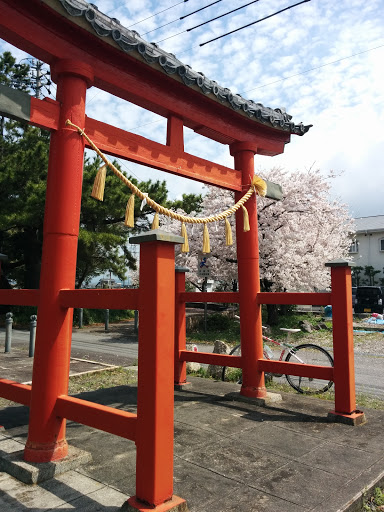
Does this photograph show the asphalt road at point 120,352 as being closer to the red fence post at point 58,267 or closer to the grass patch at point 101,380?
the grass patch at point 101,380

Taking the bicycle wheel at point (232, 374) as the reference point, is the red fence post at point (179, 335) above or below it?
above

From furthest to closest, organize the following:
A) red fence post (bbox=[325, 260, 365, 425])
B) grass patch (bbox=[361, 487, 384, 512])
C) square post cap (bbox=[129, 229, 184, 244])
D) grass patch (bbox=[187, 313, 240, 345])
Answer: grass patch (bbox=[187, 313, 240, 345]), red fence post (bbox=[325, 260, 365, 425]), grass patch (bbox=[361, 487, 384, 512]), square post cap (bbox=[129, 229, 184, 244])

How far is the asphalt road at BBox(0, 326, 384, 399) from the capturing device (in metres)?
7.63

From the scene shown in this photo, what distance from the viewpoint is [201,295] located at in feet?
19.7

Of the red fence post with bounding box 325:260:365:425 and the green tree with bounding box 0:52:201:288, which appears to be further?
the green tree with bounding box 0:52:201:288

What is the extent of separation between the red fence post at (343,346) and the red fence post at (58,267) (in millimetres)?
2950

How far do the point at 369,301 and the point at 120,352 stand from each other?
15.2 metres

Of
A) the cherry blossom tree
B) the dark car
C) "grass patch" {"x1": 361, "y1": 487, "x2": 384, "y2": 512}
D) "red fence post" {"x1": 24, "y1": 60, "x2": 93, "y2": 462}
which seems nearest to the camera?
"grass patch" {"x1": 361, "y1": 487, "x2": 384, "y2": 512}

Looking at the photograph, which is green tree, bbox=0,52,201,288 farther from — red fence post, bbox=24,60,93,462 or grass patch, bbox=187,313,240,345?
red fence post, bbox=24,60,93,462

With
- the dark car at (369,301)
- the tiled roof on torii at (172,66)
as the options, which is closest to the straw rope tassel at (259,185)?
the tiled roof on torii at (172,66)

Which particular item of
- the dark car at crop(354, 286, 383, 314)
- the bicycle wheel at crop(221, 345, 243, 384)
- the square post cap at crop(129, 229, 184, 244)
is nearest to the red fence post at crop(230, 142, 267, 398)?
the bicycle wheel at crop(221, 345, 243, 384)

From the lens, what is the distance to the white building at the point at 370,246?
35.8 metres

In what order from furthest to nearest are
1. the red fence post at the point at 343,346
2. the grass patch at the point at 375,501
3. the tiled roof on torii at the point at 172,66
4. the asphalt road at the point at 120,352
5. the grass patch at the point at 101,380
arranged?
the asphalt road at the point at 120,352 → the grass patch at the point at 101,380 → the red fence post at the point at 343,346 → the tiled roof on torii at the point at 172,66 → the grass patch at the point at 375,501

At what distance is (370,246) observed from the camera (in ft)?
→ 120
